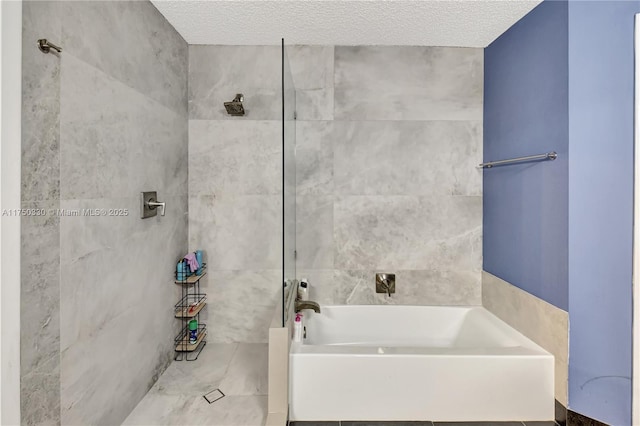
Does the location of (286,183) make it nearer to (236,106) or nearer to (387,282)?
(236,106)

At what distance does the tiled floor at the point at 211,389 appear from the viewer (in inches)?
63.4

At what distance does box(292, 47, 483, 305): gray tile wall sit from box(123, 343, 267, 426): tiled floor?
0.65m

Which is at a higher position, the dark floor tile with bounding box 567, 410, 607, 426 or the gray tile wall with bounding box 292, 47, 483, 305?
the gray tile wall with bounding box 292, 47, 483, 305

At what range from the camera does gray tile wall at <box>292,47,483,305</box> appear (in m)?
2.28

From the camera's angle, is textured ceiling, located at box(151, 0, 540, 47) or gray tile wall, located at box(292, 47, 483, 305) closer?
textured ceiling, located at box(151, 0, 540, 47)

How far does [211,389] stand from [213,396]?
71 mm

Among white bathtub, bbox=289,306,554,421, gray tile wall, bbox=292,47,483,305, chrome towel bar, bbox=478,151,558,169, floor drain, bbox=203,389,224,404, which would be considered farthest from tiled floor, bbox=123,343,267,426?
chrome towel bar, bbox=478,151,558,169

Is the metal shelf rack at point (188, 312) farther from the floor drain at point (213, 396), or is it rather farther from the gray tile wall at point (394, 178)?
the gray tile wall at point (394, 178)

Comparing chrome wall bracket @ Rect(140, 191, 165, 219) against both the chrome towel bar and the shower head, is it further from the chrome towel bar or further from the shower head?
the chrome towel bar

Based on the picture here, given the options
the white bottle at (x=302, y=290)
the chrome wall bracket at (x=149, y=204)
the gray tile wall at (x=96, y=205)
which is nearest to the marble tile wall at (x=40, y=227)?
the gray tile wall at (x=96, y=205)

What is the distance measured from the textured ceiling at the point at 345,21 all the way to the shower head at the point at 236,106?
0.41 metres

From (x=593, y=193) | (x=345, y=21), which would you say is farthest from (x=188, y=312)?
(x=593, y=193)

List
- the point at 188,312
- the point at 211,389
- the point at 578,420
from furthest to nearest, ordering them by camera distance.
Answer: the point at 188,312 → the point at 211,389 → the point at 578,420

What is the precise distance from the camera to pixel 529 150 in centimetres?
178
